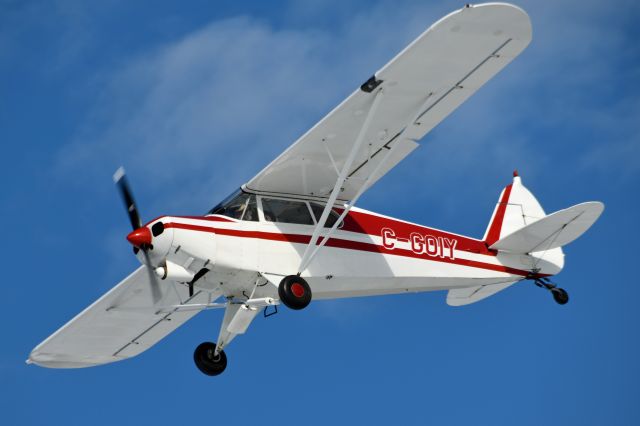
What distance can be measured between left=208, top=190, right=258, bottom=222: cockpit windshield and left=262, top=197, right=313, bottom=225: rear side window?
179mm

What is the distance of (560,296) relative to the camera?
18594 mm

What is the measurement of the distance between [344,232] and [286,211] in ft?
3.13

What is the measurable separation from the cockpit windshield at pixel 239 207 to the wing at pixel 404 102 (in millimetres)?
173

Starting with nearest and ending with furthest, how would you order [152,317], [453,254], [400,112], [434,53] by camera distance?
[434,53], [400,112], [453,254], [152,317]

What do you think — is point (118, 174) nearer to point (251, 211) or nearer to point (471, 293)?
point (251, 211)

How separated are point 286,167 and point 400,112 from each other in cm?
185

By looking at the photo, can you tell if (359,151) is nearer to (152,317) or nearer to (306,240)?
(306,240)

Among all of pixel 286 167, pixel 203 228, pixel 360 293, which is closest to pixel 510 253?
pixel 360 293

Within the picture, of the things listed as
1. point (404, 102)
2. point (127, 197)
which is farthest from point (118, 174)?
point (404, 102)

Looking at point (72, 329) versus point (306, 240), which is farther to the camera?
point (72, 329)

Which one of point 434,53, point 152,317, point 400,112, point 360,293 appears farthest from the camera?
point 152,317

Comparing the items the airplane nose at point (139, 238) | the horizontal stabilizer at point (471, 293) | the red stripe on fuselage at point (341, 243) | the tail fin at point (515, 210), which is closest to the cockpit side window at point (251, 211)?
the red stripe on fuselage at point (341, 243)

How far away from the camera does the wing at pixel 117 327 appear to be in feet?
59.3

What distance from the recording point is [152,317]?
19031 millimetres
